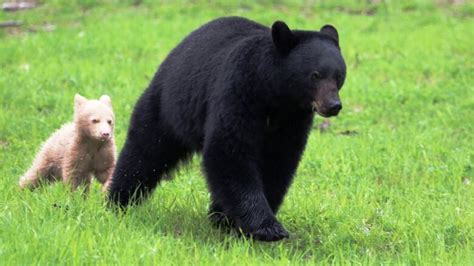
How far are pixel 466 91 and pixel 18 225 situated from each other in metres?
7.90

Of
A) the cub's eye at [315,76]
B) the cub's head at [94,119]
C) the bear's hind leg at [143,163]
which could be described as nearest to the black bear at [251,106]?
the cub's eye at [315,76]

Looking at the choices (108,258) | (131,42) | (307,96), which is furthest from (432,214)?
(131,42)

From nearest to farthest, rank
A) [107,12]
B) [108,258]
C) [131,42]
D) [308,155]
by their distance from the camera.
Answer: [108,258]
[308,155]
[131,42]
[107,12]

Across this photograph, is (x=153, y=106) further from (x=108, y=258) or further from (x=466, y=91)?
(x=466, y=91)

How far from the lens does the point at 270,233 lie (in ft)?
19.8

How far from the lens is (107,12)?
58.0ft

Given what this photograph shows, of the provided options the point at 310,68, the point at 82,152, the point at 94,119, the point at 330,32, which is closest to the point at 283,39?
the point at 310,68

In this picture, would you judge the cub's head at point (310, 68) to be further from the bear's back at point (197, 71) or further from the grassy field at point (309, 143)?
the grassy field at point (309, 143)

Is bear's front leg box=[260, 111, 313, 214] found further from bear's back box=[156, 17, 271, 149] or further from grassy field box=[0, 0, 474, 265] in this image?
bear's back box=[156, 17, 271, 149]

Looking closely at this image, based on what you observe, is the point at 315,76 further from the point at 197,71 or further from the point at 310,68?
the point at 197,71

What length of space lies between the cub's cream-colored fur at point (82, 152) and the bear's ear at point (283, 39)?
5.83 ft

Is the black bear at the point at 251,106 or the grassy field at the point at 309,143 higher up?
the black bear at the point at 251,106

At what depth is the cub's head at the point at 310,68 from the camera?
5988mm

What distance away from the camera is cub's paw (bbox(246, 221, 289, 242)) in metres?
→ 6.03
